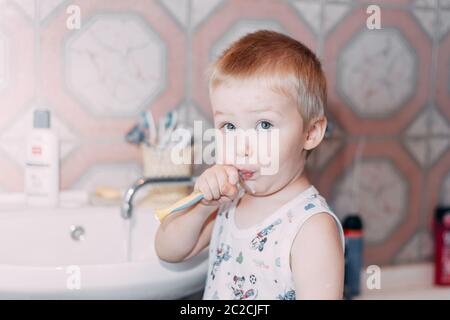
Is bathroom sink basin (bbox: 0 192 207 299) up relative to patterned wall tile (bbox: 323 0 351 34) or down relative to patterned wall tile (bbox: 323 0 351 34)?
down

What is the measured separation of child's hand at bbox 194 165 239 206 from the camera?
845 millimetres

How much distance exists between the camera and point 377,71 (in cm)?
142

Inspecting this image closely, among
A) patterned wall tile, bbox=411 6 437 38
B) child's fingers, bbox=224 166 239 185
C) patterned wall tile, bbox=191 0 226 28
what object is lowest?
child's fingers, bbox=224 166 239 185

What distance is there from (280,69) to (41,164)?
1.74ft

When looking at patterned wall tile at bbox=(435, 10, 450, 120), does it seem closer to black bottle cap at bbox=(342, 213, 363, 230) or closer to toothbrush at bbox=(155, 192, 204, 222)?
black bottle cap at bbox=(342, 213, 363, 230)

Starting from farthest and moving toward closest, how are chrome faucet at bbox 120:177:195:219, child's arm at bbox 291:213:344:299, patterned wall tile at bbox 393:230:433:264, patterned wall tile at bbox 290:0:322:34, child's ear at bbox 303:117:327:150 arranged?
patterned wall tile at bbox 393:230:433:264 → patterned wall tile at bbox 290:0:322:34 → chrome faucet at bbox 120:177:195:219 → child's ear at bbox 303:117:327:150 → child's arm at bbox 291:213:344:299

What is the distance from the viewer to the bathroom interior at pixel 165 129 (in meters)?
1.09

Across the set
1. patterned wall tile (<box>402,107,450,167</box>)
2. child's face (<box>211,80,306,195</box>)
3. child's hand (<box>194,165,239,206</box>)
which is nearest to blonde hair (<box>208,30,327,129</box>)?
child's face (<box>211,80,306,195</box>)

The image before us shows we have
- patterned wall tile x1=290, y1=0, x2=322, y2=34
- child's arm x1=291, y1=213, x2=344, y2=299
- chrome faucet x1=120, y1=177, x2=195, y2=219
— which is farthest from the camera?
patterned wall tile x1=290, y1=0, x2=322, y2=34

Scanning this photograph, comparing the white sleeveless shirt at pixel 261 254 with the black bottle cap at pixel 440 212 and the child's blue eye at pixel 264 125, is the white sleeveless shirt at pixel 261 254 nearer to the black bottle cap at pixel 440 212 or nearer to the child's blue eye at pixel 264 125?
the child's blue eye at pixel 264 125

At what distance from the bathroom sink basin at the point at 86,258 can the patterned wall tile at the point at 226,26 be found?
281mm

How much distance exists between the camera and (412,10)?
142cm

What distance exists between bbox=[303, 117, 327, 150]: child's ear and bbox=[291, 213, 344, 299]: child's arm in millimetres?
105

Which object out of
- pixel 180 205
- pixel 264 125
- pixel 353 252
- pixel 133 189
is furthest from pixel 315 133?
pixel 353 252
